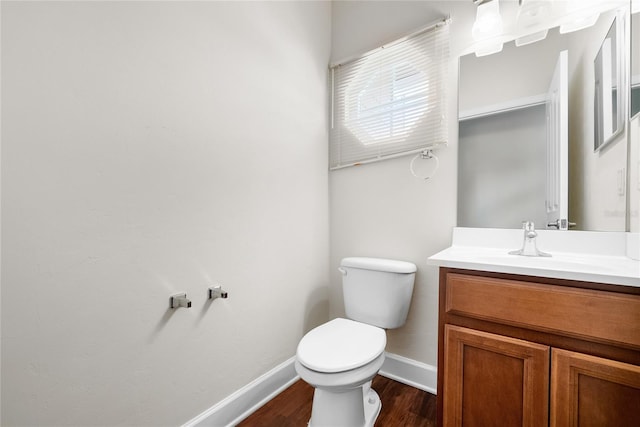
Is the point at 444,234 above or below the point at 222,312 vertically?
above

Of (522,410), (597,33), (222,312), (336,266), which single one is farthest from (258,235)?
(597,33)

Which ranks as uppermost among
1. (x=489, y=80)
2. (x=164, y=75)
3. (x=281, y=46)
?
(x=281, y=46)

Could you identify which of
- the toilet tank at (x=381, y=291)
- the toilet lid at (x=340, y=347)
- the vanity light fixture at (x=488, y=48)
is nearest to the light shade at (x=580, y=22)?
the vanity light fixture at (x=488, y=48)

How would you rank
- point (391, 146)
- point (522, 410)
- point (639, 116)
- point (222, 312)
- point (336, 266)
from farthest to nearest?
1. point (336, 266)
2. point (391, 146)
3. point (222, 312)
4. point (639, 116)
5. point (522, 410)

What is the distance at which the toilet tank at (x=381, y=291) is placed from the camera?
1.56 m

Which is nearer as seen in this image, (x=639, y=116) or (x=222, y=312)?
(x=639, y=116)

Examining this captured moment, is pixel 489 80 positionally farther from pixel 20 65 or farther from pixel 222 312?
pixel 20 65

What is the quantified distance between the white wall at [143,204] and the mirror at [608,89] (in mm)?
1458

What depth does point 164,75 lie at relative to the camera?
1.16 meters

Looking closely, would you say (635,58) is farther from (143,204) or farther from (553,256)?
(143,204)

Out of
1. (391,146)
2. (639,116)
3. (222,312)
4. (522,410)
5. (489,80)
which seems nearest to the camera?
(522,410)

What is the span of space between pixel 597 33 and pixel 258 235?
1814 mm

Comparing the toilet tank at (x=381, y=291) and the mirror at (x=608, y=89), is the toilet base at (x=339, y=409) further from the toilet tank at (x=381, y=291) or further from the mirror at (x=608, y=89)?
the mirror at (x=608, y=89)

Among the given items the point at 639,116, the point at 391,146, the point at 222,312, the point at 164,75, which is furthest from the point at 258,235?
the point at 639,116
